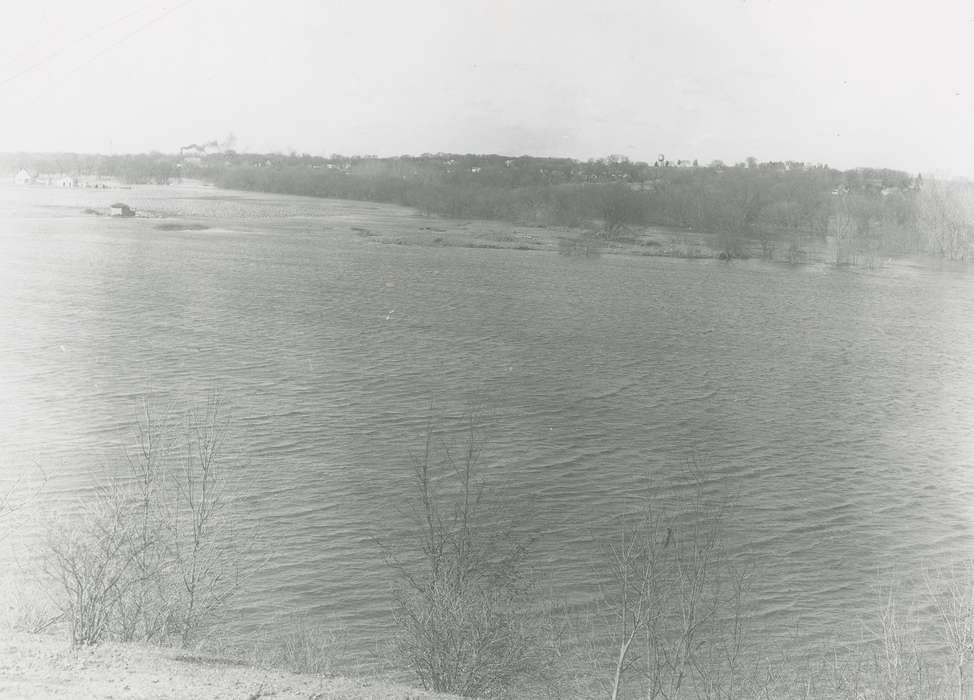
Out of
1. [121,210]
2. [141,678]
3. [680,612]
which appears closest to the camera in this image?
[141,678]

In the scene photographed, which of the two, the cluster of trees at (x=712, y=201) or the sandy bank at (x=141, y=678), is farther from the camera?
the cluster of trees at (x=712, y=201)

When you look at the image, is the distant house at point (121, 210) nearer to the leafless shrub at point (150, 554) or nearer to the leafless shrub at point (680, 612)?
the leafless shrub at point (150, 554)

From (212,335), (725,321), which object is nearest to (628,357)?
(725,321)

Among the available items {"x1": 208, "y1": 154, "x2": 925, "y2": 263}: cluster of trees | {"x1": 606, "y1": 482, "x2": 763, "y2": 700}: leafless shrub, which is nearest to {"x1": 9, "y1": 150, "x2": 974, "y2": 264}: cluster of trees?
{"x1": 208, "y1": 154, "x2": 925, "y2": 263}: cluster of trees

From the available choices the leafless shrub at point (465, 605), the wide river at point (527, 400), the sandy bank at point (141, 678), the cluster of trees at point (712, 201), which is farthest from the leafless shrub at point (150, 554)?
the cluster of trees at point (712, 201)

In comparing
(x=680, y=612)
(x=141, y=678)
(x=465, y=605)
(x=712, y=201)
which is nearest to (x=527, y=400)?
(x=680, y=612)

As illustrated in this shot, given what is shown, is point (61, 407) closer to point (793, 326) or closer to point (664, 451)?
point (664, 451)

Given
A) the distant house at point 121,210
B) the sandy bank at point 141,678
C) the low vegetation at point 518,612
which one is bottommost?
the low vegetation at point 518,612

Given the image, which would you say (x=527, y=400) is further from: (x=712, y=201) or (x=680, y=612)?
(x=712, y=201)

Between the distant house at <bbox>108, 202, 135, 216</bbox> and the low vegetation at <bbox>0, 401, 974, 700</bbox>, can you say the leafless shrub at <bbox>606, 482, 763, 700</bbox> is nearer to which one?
the low vegetation at <bbox>0, 401, 974, 700</bbox>
